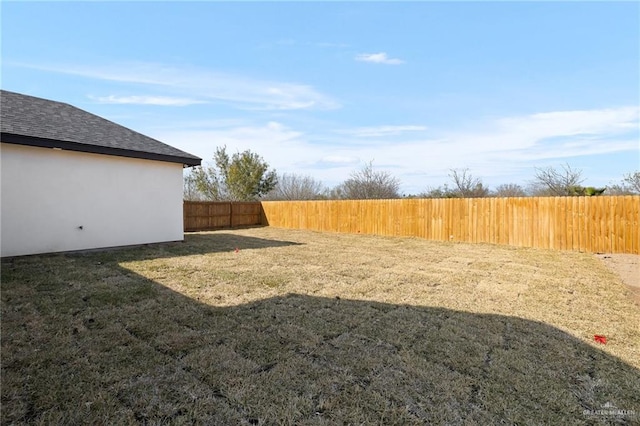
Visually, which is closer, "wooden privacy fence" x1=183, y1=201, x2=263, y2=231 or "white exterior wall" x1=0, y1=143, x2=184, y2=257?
"white exterior wall" x1=0, y1=143, x2=184, y2=257

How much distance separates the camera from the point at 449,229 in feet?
34.9

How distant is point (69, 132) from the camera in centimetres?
731

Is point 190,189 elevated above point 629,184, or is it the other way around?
point 190,189

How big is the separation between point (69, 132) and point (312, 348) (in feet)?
26.9

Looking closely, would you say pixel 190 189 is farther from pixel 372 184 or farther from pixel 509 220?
pixel 509 220

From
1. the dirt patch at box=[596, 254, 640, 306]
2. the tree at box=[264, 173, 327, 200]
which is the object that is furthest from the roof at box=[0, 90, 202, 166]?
the tree at box=[264, 173, 327, 200]

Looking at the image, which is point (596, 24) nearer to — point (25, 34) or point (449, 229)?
point (449, 229)

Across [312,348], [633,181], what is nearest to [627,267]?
[312,348]

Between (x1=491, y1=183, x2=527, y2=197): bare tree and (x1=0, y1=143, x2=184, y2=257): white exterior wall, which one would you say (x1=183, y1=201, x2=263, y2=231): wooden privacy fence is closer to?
(x1=0, y1=143, x2=184, y2=257): white exterior wall

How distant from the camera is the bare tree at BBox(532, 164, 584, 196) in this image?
14.7 metres

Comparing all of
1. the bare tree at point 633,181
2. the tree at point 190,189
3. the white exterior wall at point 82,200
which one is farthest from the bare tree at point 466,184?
the tree at point 190,189

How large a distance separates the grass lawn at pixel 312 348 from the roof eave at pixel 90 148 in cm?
279

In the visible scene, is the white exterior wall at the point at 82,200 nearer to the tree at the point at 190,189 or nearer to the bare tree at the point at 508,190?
the tree at the point at 190,189

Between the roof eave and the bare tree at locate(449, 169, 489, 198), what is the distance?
15.2 metres
